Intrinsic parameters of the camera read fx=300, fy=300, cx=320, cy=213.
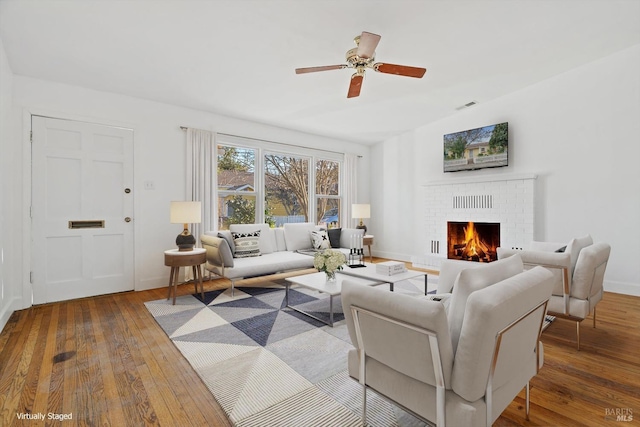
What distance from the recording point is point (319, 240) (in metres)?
5.16

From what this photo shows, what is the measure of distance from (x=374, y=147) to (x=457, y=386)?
647 centimetres

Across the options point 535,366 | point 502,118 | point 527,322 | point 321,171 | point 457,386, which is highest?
→ point 502,118

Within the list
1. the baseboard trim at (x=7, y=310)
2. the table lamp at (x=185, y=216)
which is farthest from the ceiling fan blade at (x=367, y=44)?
the baseboard trim at (x=7, y=310)

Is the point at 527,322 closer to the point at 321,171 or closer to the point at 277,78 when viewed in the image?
the point at 277,78

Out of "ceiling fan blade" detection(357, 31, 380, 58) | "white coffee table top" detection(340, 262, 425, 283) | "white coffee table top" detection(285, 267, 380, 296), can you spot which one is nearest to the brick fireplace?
"white coffee table top" detection(340, 262, 425, 283)

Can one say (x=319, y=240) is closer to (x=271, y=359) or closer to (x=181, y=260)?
(x=181, y=260)

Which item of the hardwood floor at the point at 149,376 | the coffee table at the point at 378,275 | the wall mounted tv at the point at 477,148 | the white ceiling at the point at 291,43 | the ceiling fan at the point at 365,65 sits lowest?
the hardwood floor at the point at 149,376

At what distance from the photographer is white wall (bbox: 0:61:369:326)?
3445 mm

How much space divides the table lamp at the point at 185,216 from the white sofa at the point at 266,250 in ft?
0.96

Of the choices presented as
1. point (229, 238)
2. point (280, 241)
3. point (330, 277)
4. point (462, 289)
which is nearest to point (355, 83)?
point (330, 277)

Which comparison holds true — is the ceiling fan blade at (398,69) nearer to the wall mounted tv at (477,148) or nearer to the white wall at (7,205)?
the wall mounted tv at (477,148)

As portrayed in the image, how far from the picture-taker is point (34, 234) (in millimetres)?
3541

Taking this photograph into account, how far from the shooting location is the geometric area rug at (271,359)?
5.46ft

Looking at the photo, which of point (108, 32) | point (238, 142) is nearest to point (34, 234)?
point (108, 32)
